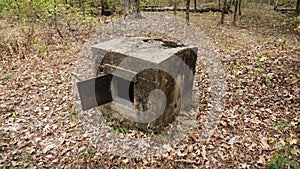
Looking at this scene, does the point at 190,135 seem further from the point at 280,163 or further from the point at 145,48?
the point at 145,48

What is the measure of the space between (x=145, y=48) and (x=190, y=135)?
2078mm

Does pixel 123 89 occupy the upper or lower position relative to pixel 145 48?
lower

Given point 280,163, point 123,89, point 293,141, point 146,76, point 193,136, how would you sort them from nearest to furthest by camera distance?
point 280,163
point 146,76
point 293,141
point 193,136
point 123,89

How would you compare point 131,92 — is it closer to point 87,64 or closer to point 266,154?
point 266,154

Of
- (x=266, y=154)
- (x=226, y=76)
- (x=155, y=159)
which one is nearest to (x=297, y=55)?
(x=226, y=76)

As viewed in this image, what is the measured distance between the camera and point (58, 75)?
6.98 metres

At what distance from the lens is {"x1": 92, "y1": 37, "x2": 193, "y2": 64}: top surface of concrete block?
12.8 ft

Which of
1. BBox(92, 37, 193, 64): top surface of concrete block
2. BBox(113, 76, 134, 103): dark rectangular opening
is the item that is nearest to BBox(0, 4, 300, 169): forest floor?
BBox(113, 76, 134, 103): dark rectangular opening

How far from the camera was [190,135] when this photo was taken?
4422mm

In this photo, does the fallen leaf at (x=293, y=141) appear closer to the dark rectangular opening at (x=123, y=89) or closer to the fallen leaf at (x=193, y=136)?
the fallen leaf at (x=193, y=136)

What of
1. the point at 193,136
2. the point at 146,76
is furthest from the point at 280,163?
the point at 146,76

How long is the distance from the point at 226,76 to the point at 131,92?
128 inches

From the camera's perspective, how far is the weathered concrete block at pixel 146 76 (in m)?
3.85

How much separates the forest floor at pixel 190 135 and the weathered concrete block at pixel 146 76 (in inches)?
33.0
